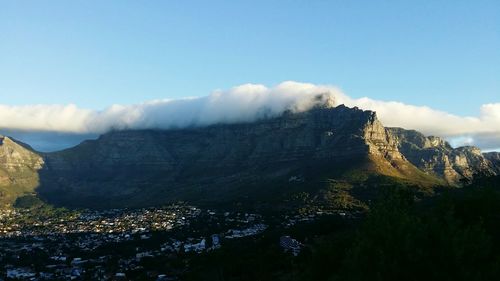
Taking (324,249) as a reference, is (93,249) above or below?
below

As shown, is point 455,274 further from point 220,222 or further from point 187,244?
point 220,222

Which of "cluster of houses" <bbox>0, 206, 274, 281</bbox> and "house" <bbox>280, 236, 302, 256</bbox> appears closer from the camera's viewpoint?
"house" <bbox>280, 236, 302, 256</bbox>

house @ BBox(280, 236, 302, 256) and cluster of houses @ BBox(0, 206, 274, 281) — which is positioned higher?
house @ BBox(280, 236, 302, 256)

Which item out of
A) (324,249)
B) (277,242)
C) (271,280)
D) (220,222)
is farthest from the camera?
(220,222)

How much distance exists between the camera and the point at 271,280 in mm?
78625

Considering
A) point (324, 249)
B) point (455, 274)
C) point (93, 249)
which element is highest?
point (455, 274)

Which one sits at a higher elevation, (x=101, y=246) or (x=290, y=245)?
(x=290, y=245)

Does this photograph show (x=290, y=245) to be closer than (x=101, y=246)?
Yes

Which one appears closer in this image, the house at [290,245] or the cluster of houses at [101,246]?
the house at [290,245]

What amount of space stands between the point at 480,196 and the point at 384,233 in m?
35.5

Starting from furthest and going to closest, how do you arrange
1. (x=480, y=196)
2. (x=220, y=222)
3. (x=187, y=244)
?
(x=220, y=222), (x=187, y=244), (x=480, y=196)

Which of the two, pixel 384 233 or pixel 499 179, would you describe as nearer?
pixel 384 233

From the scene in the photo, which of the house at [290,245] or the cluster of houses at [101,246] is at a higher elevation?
the house at [290,245]

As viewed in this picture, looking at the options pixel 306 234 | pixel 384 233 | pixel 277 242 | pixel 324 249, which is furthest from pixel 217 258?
pixel 384 233
